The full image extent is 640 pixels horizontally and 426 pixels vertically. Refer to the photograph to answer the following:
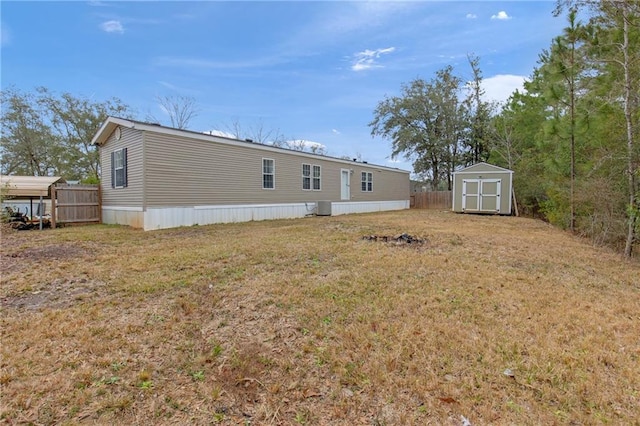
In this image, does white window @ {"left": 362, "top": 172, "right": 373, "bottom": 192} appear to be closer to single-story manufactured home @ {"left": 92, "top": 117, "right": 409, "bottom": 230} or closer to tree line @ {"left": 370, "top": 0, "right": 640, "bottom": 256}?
single-story manufactured home @ {"left": 92, "top": 117, "right": 409, "bottom": 230}

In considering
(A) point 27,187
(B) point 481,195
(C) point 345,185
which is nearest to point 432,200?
(B) point 481,195

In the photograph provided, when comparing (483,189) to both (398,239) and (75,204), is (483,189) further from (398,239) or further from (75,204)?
(75,204)

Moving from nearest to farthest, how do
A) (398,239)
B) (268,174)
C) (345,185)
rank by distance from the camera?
(398,239) → (268,174) → (345,185)

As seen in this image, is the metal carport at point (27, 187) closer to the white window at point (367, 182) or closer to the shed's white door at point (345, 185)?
the shed's white door at point (345, 185)

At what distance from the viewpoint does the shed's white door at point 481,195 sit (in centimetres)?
1575

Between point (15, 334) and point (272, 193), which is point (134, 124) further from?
point (15, 334)

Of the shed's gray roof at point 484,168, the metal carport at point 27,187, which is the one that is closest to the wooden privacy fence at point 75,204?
the metal carport at point 27,187

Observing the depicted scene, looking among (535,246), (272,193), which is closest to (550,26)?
(535,246)

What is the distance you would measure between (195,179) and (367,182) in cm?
1071

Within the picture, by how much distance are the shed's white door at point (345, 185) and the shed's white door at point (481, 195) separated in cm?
574

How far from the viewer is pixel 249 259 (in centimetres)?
542

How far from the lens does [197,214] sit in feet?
34.2

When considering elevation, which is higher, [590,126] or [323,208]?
[590,126]

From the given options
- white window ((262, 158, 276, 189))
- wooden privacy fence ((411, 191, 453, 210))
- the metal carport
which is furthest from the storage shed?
the metal carport
